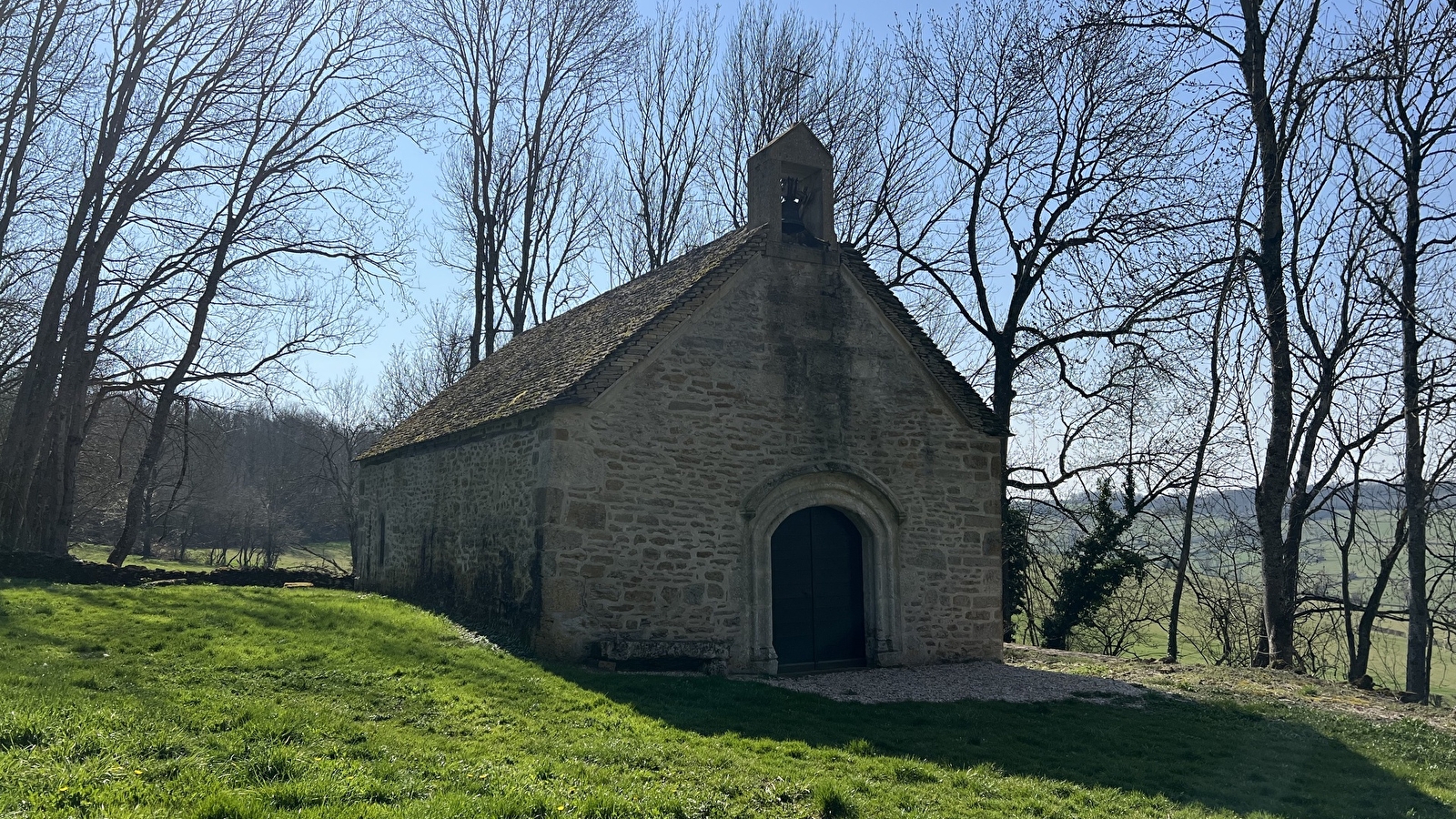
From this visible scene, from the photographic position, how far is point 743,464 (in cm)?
1291

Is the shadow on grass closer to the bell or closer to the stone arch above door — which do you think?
the stone arch above door

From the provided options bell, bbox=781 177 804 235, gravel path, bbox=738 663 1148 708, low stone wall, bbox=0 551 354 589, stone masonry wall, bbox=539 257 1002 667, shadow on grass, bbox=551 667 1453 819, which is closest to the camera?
shadow on grass, bbox=551 667 1453 819

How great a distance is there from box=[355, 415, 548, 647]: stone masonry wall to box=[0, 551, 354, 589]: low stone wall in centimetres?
242

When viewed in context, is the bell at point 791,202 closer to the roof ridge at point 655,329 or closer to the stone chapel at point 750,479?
the stone chapel at point 750,479

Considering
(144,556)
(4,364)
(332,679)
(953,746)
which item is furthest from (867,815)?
(144,556)

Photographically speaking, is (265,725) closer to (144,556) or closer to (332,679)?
(332,679)

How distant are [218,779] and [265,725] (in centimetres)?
148

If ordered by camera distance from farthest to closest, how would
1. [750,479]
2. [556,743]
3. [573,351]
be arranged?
[573,351] → [750,479] → [556,743]

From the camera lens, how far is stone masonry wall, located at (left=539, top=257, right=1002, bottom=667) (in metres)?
12.0

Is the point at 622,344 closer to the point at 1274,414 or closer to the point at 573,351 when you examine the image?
the point at 573,351

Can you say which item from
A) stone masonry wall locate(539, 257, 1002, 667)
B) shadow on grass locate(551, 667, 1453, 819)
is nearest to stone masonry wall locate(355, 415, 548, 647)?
stone masonry wall locate(539, 257, 1002, 667)

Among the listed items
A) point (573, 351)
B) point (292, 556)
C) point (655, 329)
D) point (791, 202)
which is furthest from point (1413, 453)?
point (292, 556)

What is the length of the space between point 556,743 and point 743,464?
5.79m

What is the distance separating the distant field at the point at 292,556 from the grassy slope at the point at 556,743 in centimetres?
2360
